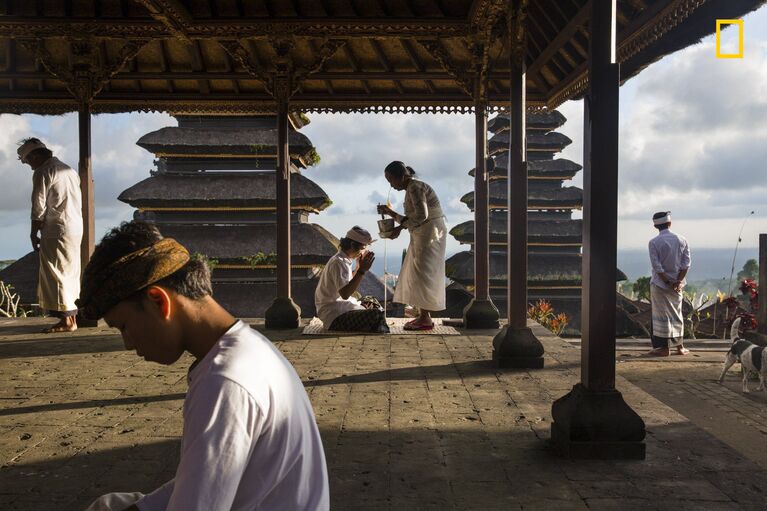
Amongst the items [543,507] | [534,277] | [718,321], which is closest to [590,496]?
[543,507]

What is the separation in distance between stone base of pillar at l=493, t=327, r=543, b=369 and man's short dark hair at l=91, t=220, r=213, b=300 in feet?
17.8

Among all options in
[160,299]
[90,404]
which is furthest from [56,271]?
[160,299]

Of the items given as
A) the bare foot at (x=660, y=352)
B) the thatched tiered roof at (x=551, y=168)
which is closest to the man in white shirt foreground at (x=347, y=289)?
the bare foot at (x=660, y=352)

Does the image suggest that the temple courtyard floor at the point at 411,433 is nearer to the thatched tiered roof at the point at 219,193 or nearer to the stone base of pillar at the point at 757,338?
the stone base of pillar at the point at 757,338

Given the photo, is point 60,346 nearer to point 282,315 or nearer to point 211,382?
point 282,315

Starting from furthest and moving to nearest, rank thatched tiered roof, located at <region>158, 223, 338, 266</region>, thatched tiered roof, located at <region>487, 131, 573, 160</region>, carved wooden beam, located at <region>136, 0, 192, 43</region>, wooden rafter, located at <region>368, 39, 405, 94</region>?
thatched tiered roof, located at <region>487, 131, 573, 160</region>
thatched tiered roof, located at <region>158, 223, 338, 266</region>
wooden rafter, located at <region>368, 39, 405, 94</region>
carved wooden beam, located at <region>136, 0, 192, 43</region>

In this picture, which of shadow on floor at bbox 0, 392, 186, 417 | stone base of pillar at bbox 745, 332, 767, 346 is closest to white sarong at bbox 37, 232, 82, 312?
shadow on floor at bbox 0, 392, 186, 417

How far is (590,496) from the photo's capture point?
3475 millimetres

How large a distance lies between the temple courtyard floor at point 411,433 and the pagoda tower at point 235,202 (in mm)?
13955

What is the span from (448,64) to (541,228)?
15.9 metres

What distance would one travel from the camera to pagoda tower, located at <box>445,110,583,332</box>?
24.0 metres

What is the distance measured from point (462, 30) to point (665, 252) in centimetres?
409

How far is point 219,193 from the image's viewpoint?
2273cm

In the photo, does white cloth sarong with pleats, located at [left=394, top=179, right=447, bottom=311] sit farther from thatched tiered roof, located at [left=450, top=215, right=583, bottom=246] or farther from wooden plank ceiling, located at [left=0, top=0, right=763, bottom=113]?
thatched tiered roof, located at [left=450, top=215, right=583, bottom=246]
